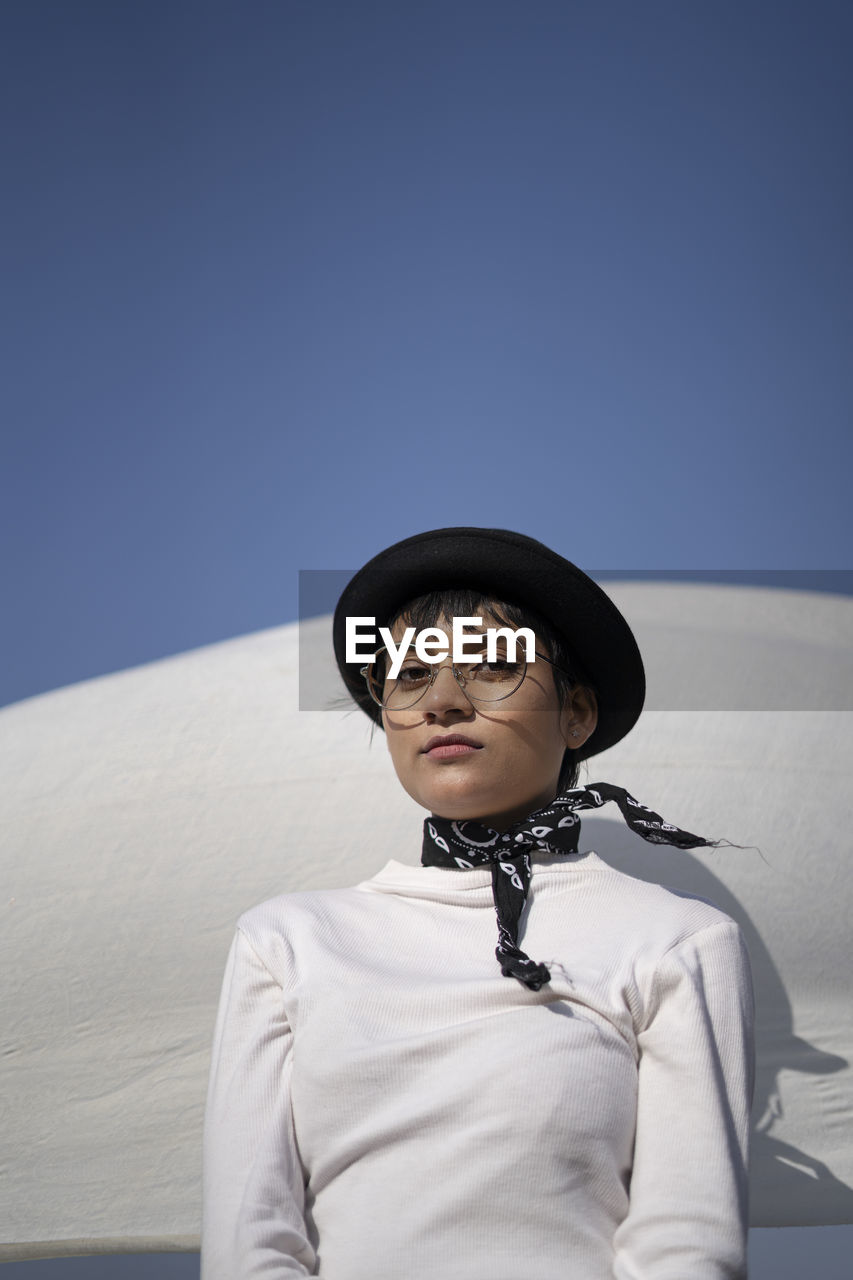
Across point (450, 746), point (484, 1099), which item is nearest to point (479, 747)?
point (450, 746)

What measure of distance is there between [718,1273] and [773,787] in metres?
1.06

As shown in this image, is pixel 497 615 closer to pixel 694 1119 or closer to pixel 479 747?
pixel 479 747

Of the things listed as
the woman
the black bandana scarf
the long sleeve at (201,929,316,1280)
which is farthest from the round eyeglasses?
the long sleeve at (201,929,316,1280)

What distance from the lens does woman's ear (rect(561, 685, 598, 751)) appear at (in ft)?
4.61

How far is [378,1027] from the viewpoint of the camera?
3.75 ft

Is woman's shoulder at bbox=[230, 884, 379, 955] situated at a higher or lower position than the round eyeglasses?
lower

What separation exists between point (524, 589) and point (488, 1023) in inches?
19.6

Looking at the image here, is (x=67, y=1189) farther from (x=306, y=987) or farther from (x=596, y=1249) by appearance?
(x=596, y=1249)

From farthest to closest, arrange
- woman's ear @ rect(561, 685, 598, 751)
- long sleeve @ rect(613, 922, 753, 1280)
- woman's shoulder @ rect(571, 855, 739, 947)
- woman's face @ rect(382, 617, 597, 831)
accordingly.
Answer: woman's ear @ rect(561, 685, 598, 751) → woman's face @ rect(382, 617, 597, 831) → woman's shoulder @ rect(571, 855, 739, 947) → long sleeve @ rect(613, 922, 753, 1280)

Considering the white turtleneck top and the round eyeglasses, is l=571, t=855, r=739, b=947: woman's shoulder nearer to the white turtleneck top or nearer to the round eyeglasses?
the white turtleneck top

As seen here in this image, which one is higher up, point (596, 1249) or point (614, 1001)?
point (614, 1001)

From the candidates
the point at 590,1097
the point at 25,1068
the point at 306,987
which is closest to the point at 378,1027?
the point at 306,987

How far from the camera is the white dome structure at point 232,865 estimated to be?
1608mm

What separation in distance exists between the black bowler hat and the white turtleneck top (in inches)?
11.1
